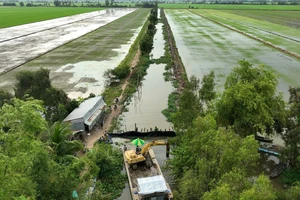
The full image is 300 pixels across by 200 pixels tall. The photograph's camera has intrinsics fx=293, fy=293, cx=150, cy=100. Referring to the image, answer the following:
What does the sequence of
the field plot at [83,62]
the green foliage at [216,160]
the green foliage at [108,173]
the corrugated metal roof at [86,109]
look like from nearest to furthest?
the green foliage at [216,160] → the green foliage at [108,173] → the corrugated metal roof at [86,109] → the field plot at [83,62]

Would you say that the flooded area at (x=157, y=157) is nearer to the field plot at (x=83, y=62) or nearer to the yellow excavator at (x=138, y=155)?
the yellow excavator at (x=138, y=155)

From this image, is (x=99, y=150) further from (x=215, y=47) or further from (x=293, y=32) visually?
(x=293, y=32)

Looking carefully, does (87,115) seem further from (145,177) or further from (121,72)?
(121,72)

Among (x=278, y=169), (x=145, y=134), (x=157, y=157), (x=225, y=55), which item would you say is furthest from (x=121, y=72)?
(x=278, y=169)

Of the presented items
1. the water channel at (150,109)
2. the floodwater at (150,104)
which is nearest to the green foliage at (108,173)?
the water channel at (150,109)

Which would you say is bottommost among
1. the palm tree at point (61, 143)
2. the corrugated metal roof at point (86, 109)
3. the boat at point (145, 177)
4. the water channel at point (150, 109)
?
the water channel at point (150, 109)

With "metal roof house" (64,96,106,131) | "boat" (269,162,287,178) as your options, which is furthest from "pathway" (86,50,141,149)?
"boat" (269,162,287,178)
